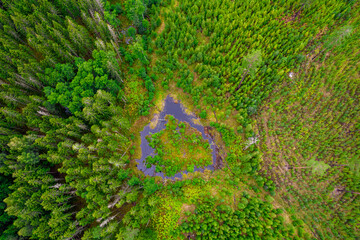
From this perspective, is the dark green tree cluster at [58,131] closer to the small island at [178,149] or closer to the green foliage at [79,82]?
the green foliage at [79,82]

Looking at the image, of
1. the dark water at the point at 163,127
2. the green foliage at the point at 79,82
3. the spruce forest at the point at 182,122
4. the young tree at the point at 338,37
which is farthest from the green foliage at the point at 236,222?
the young tree at the point at 338,37

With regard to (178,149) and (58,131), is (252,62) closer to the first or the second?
(178,149)

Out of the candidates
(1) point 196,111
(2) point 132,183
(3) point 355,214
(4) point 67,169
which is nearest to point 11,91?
(4) point 67,169

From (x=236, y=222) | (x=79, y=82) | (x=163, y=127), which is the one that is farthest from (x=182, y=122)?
(x=79, y=82)

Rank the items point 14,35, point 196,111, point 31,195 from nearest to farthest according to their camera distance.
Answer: point 31,195
point 14,35
point 196,111

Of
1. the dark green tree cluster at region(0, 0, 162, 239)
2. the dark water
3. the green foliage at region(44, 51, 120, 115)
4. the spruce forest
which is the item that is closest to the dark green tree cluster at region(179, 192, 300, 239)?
the spruce forest

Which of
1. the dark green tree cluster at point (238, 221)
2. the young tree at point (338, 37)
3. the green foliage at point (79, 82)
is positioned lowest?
the dark green tree cluster at point (238, 221)

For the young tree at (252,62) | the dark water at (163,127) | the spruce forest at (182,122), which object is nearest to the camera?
the spruce forest at (182,122)

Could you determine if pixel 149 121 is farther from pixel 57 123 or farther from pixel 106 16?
pixel 106 16
